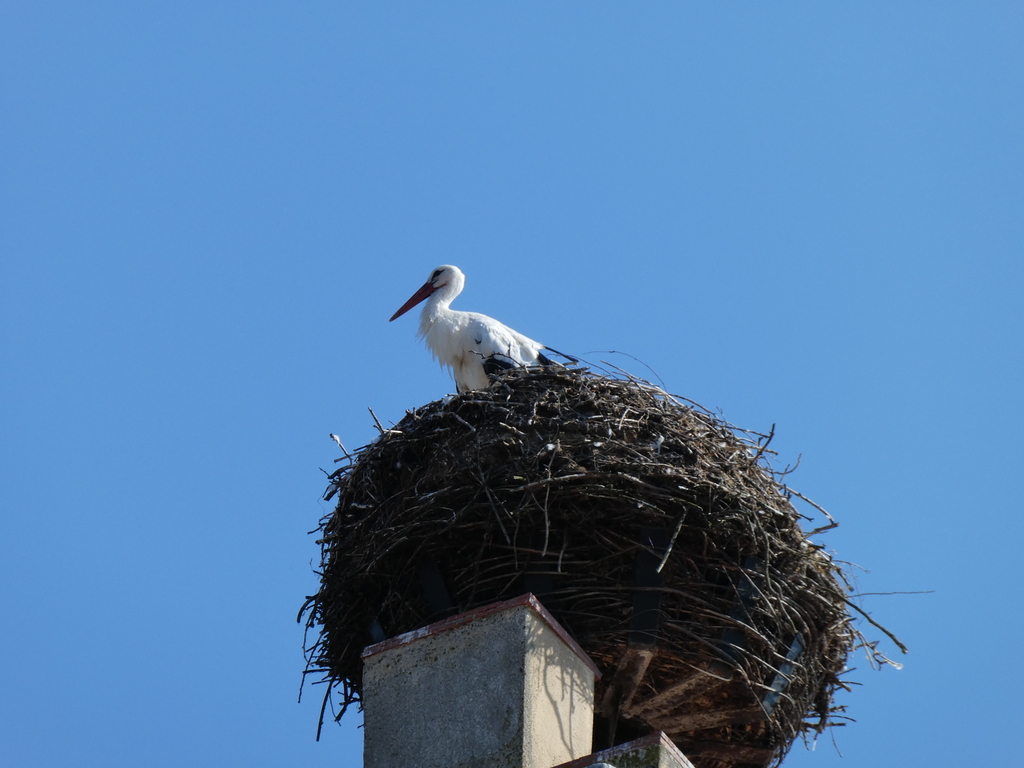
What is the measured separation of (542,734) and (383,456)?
6.18 feet

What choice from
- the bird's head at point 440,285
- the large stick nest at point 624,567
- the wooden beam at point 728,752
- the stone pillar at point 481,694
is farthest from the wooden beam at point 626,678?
the bird's head at point 440,285

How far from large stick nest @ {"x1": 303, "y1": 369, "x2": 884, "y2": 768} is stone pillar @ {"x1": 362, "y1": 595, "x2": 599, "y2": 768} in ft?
1.60

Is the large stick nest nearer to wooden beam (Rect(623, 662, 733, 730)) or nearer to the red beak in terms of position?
wooden beam (Rect(623, 662, 733, 730))

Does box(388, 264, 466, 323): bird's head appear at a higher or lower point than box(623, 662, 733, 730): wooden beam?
higher

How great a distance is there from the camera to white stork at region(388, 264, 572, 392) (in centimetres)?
811

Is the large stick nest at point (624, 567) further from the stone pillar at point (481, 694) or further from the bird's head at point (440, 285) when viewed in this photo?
the bird's head at point (440, 285)

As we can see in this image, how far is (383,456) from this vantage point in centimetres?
578

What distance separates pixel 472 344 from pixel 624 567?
11.5 ft

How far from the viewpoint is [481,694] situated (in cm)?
430

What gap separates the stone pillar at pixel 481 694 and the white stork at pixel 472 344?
319 cm

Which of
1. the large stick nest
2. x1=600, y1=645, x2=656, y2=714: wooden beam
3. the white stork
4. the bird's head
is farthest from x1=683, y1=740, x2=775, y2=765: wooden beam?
the bird's head

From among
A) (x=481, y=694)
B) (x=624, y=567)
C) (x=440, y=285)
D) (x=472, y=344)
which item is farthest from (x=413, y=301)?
(x=481, y=694)

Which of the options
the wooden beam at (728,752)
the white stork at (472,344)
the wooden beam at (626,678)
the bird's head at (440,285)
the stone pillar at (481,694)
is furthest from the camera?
the bird's head at (440,285)

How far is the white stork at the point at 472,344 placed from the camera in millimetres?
8109
